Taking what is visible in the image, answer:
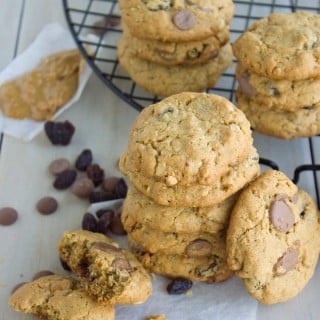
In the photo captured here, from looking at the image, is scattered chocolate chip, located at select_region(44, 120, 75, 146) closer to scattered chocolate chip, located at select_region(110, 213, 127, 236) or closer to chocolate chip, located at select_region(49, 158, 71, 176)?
chocolate chip, located at select_region(49, 158, 71, 176)

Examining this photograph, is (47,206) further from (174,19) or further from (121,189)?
(174,19)

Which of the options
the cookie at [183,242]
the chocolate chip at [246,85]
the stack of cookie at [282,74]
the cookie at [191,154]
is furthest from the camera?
the chocolate chip at [246,85]

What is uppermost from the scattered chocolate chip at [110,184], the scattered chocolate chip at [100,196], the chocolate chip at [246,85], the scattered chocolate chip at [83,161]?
the chocolate chip at [246,85]

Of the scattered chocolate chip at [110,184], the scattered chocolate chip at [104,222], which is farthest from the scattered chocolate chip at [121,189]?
the scattered chocolate chip at [104,222]

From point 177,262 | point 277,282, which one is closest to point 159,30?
point 177,262

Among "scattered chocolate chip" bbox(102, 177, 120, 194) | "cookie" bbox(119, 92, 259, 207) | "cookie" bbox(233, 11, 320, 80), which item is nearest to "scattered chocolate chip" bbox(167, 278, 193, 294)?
"cookie" bbox(119, 92, 259, 207)

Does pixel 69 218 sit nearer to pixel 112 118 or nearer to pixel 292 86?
pixel 112 118

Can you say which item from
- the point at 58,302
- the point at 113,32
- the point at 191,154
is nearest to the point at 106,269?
the point at 58,302

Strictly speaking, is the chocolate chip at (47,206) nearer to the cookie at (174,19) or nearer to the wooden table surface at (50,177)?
the wooden table surface at (50,177)
